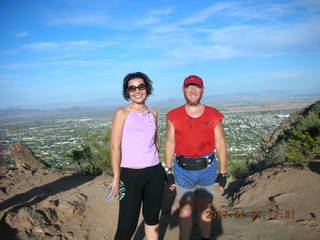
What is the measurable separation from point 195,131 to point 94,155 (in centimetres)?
853

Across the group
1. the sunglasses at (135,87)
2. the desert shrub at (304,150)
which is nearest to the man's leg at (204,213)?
the sunglasses at (135,87)

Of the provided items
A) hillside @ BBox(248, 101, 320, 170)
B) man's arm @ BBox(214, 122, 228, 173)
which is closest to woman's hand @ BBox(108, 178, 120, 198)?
man's arm @ BBox(214, 122, 228, 173)

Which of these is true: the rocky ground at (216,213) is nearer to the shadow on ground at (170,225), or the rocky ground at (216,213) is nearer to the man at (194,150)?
the shadow on ground at (170,225)

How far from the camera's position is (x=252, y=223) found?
15.3ft

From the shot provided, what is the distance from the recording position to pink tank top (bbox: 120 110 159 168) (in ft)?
9.25

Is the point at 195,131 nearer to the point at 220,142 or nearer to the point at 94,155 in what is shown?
the point at 220,142

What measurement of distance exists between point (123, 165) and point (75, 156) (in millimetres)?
8959

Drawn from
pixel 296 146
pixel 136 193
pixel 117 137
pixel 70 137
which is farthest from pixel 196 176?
pixel 70 137

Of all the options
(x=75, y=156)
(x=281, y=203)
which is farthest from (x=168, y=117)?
(x=75, y=156)

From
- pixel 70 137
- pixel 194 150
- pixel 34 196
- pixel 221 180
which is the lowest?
pixel 70 137

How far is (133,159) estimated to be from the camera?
2.82m

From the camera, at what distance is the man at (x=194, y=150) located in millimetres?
3160

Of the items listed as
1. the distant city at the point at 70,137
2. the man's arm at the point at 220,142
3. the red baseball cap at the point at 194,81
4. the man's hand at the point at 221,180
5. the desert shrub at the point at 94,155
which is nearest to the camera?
the red baseball cap at the point at 194,81

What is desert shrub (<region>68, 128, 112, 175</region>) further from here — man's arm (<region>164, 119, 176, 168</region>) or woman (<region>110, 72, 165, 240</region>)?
woman (<region>110, 72, 165, 240</region>)
